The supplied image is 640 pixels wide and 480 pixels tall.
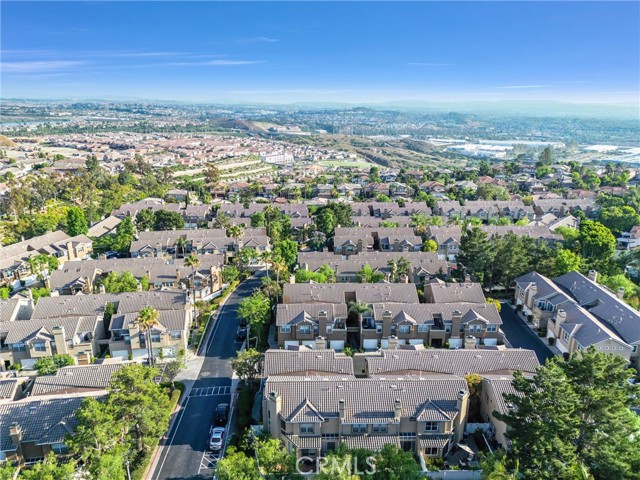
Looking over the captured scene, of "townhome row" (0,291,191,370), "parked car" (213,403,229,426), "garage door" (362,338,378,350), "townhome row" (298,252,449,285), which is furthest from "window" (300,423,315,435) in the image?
"townhome row" (298,252,449,285)

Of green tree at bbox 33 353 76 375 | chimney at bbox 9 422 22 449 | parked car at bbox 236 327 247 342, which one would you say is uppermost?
chimney at bbox 9 422 22 449

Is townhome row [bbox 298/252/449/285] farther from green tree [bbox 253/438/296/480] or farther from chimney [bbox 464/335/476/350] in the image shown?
green tree [bbox 253/438/296/480]

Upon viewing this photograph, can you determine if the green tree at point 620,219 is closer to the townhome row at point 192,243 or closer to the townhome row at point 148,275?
the townhome row at point 192,243

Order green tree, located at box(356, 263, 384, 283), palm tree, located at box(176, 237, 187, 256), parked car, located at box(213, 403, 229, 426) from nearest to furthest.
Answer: parked car, located at box(213, 403, 229, 426) → green tree, located at box(356, 263, 384, 283) → palm tree, located at box(176, 237, 187, 256)

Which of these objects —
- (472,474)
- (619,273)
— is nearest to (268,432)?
A: (472,474)

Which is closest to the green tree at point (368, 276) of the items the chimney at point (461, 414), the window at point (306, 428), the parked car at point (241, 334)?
the parked car at point (241, 334)

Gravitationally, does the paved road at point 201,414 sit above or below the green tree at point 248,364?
below

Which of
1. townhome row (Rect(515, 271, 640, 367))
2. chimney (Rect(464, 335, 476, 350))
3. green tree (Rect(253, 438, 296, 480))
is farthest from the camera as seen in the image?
chimney (Rect(464, 335, 476, 350))
